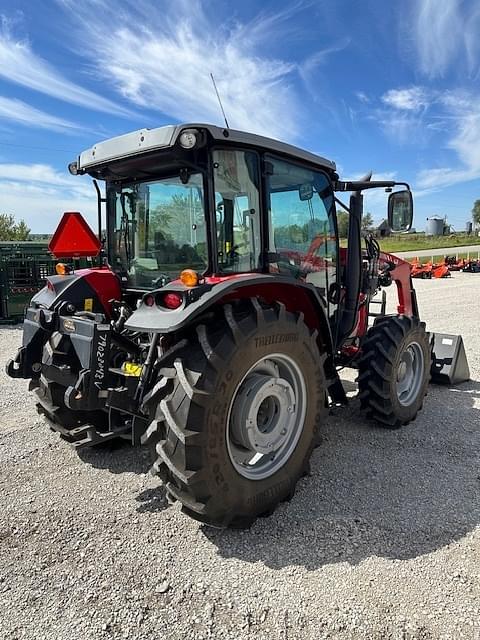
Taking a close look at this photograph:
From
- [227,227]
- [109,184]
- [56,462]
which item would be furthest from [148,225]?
[56,462]

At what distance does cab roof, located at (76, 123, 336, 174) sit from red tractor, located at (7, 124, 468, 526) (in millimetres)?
12

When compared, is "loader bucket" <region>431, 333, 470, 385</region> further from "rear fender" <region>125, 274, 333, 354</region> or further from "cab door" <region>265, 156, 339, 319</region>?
"rear fender" <region>125, 274, 333, 354</region>

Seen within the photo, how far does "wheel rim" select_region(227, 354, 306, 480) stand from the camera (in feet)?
9.33

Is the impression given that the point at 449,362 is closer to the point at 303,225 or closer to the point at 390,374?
the point at 390,374

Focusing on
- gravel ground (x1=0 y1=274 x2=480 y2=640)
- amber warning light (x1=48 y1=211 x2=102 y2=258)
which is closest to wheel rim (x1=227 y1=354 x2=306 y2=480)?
gravel ground (x1=0 y1=274 x2=480 y2=640)

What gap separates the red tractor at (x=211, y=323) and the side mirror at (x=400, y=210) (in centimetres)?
1

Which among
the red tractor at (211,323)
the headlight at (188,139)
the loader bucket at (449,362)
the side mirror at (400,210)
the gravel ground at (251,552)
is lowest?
the gravel ground at (251,552)

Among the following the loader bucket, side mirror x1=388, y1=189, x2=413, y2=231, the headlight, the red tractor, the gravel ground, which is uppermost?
the headlight

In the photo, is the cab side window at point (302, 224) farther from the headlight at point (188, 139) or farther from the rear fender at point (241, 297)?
the headlight at point (188, 139)

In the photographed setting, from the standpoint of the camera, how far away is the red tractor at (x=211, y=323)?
8.55 feet

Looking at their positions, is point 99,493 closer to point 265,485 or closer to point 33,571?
point 33,571

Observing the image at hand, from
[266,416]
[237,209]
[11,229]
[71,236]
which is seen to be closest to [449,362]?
[266,416]

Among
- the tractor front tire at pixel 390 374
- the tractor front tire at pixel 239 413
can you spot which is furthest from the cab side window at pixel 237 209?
the tractor front tire at pixel 390 374

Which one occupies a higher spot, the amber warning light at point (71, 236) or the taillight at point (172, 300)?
the amber warning light at point (71, 236)
